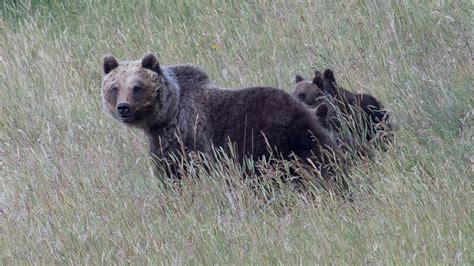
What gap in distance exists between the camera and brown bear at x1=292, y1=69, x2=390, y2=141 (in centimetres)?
921

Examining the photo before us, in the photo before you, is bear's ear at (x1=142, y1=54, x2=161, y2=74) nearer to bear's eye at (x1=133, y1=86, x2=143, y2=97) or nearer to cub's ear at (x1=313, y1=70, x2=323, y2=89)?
bear's eye at (x1=133, y1=86, x2=143, y2=97)

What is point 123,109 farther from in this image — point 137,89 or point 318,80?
point 318,80

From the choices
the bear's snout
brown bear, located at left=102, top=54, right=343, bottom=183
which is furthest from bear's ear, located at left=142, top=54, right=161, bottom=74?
the bear's snout

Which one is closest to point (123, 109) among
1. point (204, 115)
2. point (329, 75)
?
point (204, 115)

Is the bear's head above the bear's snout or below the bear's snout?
below

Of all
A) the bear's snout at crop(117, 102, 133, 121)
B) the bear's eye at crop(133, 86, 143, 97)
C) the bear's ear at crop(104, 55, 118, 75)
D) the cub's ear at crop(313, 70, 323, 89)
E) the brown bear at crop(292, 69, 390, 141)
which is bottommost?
the brown bear at crop(292, 69, 390, 141)

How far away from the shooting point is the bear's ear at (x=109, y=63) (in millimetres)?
9000

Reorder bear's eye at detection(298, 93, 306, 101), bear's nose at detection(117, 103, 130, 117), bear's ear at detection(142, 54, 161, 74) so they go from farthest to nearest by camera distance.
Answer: bear's eye at detection(298, 93, 306, 101) < bear's ear at detection(142, 54, 161, 74) < bear's nose at detection(117, 103, 130, 117)

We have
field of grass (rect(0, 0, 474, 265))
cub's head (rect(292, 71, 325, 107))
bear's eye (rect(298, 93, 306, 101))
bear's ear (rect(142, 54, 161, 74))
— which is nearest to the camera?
field of grass (rect(0, 0, 474, 265))

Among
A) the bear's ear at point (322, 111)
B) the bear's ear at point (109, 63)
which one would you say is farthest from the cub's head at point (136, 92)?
the bear's ear at point (322, 111)

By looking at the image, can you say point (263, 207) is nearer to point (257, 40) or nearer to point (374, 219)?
point (374, 219)

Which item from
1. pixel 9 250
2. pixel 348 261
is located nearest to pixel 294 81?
pixel 9 250

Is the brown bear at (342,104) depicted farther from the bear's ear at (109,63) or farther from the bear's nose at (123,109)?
the bear's ear at (109,63)

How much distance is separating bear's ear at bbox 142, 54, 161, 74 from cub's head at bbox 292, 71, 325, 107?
5.46 feet
